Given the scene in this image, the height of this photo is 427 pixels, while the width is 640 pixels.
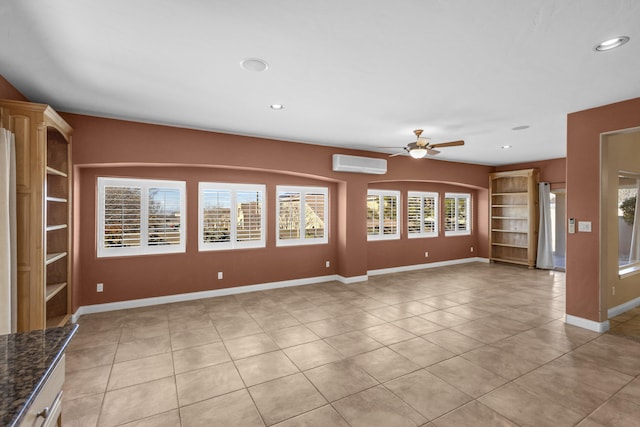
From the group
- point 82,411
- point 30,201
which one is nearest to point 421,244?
point 82,411

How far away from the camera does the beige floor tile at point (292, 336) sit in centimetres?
335

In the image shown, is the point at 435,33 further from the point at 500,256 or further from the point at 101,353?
the point at 500,256

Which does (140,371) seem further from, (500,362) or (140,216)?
(500,362)

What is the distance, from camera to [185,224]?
4859 mm

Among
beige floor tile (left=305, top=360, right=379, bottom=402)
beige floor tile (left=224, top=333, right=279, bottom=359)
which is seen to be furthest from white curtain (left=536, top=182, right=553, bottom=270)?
beige floor tile (left=224, top=333, right=279, bottom=359)

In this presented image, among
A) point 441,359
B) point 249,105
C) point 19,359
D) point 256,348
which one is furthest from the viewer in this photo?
point 249,105

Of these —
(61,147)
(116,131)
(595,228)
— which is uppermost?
(116,131)

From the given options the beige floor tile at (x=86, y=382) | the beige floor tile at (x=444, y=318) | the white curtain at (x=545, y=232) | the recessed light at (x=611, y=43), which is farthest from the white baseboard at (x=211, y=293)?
the recessed light at (x=611, y=43)

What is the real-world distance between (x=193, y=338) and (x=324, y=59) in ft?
10.6

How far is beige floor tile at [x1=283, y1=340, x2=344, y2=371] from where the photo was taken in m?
2.89

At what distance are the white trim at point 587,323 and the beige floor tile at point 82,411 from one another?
504 cm

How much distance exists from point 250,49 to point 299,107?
135cm

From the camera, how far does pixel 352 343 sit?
10.9 ft

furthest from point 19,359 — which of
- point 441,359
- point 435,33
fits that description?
point 441,359
